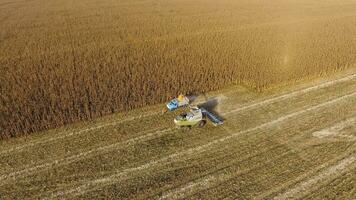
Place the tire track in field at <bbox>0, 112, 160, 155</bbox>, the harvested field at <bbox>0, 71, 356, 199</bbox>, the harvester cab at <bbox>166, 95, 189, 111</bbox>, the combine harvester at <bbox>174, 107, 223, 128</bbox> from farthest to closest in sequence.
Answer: the harvester cab at <bbox>166, 95, 189, 111</bbox>, the combine harvester at <bbox>174, 107, 223, 128</bbox>, the tire track in field at <bbox>0, 112, 160, 155</bbox>, the harvested field at <bbox>0, 71, 356, 199</bbox>

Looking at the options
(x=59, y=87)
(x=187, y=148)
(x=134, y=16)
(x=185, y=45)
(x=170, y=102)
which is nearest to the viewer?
(x=187, y=148)

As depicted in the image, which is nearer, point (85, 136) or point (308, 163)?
point (308, 163)

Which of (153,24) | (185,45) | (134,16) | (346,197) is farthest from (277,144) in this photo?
(134,16)

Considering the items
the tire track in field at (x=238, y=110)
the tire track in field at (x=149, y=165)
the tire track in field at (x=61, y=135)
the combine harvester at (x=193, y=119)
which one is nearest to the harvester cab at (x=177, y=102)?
the tire track in field at (x=238, y=110)

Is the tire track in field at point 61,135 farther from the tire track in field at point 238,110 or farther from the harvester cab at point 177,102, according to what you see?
the harvester cab at point 177,102

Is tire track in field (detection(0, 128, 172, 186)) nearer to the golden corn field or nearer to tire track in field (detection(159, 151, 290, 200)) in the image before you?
the golden corn field

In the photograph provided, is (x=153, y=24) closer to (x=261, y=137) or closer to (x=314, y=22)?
(x=314, y=22)

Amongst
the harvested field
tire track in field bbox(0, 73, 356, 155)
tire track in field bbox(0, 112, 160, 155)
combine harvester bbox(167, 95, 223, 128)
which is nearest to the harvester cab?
the harvested field
